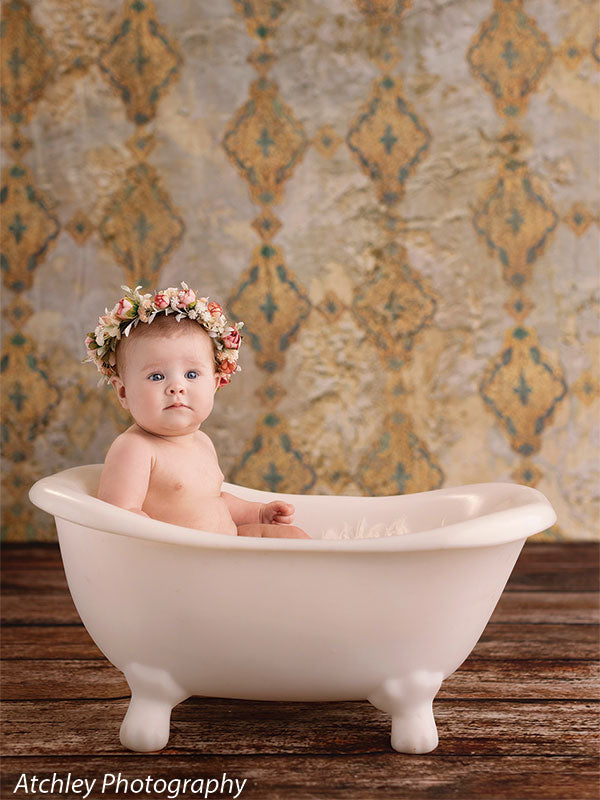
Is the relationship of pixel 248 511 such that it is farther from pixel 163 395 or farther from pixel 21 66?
pixel 21 66

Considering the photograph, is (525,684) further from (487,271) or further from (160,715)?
(487,271)

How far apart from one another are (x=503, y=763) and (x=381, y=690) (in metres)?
0.17

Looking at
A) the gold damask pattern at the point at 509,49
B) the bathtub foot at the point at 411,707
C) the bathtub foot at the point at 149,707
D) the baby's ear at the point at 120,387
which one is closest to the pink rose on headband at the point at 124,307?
the baby's ear at the point at 120,387

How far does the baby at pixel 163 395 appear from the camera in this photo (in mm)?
1067

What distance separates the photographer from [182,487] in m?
1.10

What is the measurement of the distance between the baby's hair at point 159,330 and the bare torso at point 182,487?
0.36 feet

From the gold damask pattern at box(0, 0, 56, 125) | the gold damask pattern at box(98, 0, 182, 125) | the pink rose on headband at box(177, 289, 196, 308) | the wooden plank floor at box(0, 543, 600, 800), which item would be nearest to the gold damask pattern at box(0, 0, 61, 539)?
the gold damask pattern at box(0, 0, 56, 125)

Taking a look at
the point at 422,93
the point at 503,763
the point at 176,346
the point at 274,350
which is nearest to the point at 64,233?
the point at 274,350

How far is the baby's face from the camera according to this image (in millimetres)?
1076

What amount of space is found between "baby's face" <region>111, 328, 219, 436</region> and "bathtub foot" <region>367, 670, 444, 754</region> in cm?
44

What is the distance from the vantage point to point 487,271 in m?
2.19

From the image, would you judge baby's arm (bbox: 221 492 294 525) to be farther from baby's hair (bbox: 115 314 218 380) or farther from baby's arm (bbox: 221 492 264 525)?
baby's hair (bbox: 115 314 218 380)

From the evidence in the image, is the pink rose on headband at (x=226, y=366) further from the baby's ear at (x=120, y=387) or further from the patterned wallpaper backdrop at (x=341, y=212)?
the patterned wallpaper backdrop at (x=341, y=212)

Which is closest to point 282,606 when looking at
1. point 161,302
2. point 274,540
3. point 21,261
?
point 274,540
